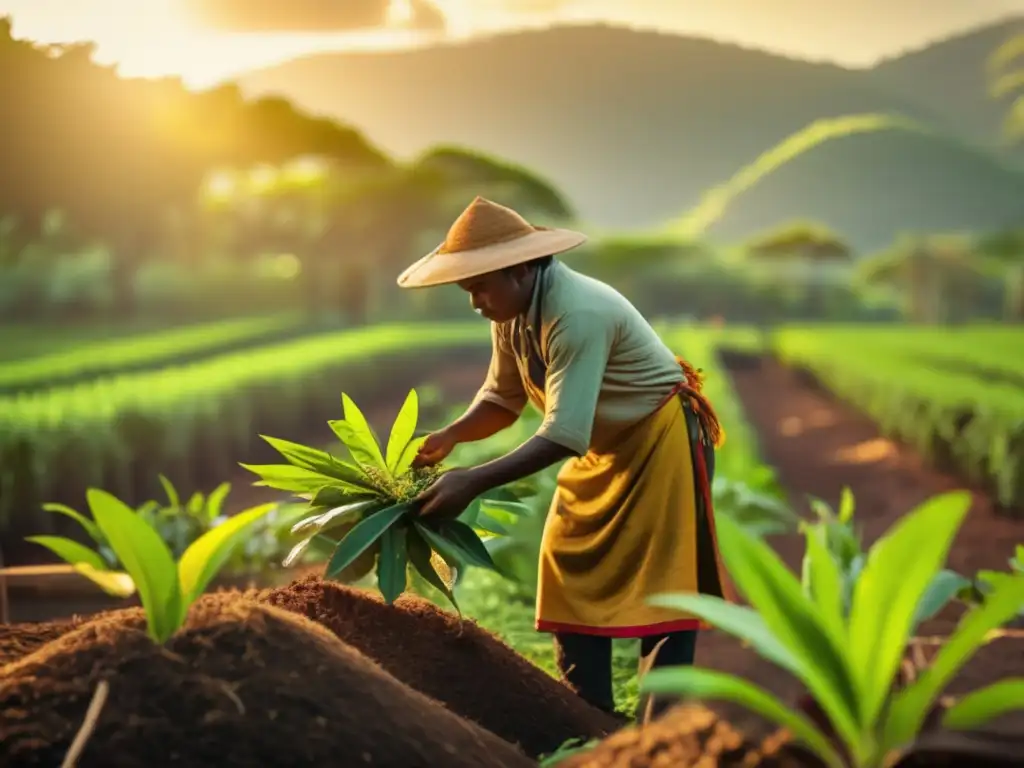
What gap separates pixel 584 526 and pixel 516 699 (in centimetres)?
41

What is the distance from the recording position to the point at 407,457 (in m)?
2.47

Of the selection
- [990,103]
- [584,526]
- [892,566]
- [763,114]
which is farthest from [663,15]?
[892,566]

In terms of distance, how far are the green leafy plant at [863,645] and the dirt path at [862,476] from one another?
546 mm

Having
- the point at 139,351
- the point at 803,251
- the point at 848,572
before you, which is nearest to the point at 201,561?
the point at 848,572

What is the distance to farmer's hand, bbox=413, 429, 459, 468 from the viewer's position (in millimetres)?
2506

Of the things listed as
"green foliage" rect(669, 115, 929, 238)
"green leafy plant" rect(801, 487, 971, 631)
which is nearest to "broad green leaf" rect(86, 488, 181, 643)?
"green leafy plant" rect(801, 487, 971, 631)

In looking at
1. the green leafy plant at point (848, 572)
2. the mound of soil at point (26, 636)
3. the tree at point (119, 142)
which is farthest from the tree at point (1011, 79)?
the mound of soil at point (26, 636)

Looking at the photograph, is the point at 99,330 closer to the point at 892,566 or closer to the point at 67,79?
the point at 67,79

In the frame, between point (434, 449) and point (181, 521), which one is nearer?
point (434, 449)

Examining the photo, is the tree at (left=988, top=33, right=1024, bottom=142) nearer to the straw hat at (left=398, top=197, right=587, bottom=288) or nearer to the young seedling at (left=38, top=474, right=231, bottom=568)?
the young seedling at (left=38, top=474, right=231, bottom=568)

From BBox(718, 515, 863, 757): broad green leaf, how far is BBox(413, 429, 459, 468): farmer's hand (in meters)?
1.17

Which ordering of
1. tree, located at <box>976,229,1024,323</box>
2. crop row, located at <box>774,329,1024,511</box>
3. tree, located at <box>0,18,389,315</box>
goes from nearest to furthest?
crop row, located at <box>774,329,1024,511</box> < tree, located at <box>0,18,389,315</box> < tree, located at <box>976,229,1024,323</box>

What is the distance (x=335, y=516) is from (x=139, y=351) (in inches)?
257

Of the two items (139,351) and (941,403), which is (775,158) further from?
(139,351)
